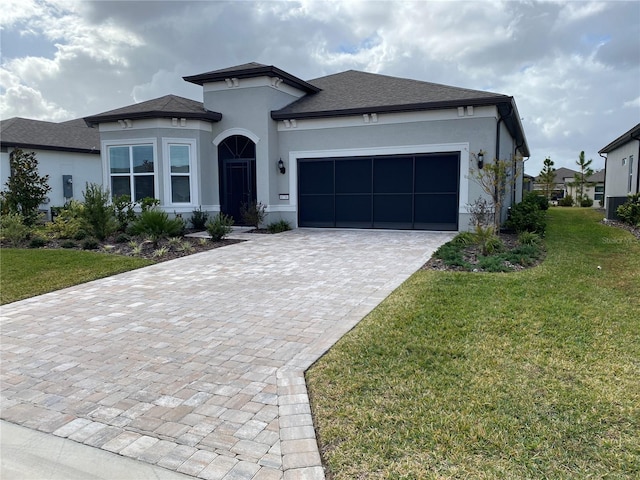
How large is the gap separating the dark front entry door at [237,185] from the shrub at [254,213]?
0.45m

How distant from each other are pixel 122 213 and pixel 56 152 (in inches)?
392

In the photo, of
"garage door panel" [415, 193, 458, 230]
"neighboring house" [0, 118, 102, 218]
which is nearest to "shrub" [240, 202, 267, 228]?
"garage door panel" [415, 193, 458, 230]

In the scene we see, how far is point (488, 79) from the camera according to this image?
60.5 feet

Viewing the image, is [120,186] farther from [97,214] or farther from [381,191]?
[381,191]

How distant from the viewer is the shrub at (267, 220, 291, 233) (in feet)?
48.0

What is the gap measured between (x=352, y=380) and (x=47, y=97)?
15.7m

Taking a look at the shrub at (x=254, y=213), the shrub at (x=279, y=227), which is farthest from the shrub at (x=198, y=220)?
the shrub at (x=279, y=227)

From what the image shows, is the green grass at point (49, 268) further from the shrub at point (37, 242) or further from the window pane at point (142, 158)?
the window pane at point (142, 158)

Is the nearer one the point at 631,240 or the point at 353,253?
the point at 353,253

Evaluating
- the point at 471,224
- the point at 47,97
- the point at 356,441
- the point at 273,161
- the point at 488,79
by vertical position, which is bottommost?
the point at 356,441

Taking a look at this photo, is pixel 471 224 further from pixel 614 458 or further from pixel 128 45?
pixel 128 45

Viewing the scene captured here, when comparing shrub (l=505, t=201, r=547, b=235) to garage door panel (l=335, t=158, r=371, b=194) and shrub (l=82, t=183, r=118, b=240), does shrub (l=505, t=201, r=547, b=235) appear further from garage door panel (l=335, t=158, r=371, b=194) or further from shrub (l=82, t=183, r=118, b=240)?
shrub (l=82, t=183, r=118, b=240)

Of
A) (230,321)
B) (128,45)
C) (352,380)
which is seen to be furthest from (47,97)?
(352,380)

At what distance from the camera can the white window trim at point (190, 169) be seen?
1482cm
